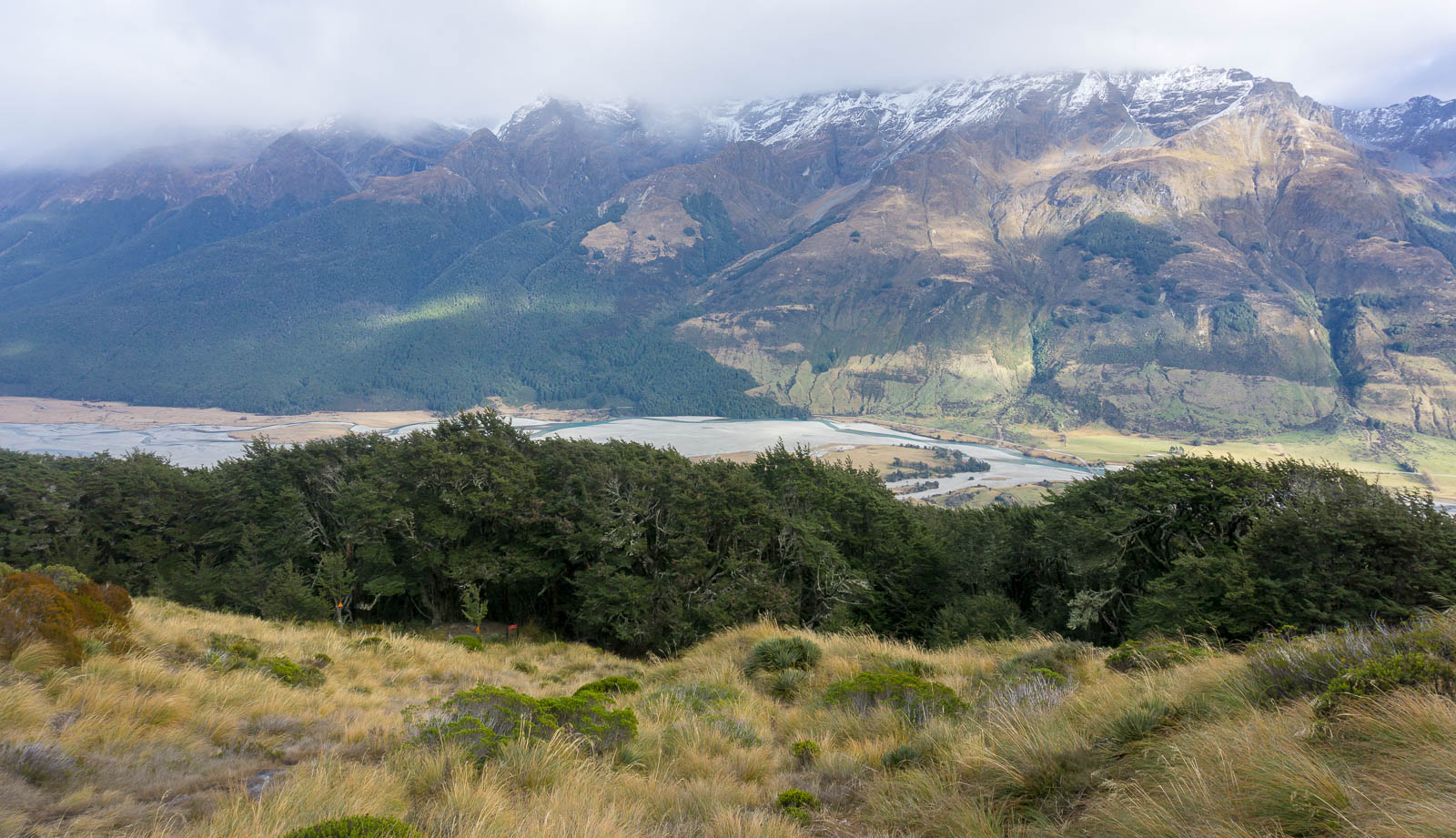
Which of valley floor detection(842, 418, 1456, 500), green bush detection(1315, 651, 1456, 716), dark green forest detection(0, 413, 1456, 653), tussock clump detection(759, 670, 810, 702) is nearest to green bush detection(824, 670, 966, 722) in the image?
tussock clump detection(759, 670, 810, 702)

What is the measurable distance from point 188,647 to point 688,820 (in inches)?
383

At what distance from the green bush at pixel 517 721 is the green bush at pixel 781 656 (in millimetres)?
4457

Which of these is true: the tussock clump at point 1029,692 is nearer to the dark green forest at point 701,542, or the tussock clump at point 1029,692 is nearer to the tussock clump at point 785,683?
the tussock clump at point 785,683

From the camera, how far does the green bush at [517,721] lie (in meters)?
5.88

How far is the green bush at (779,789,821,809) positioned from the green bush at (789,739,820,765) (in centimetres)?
123

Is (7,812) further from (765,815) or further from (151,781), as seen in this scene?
(765,815)

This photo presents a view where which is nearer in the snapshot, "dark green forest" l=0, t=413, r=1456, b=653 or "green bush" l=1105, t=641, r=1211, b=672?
"green bush" l=1105, t=641, r=1211, b=672

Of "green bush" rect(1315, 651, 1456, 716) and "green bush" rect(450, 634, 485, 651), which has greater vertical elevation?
"green bush" rect(1315, 651, 1456, 716)

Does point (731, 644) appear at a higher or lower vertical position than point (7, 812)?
lower

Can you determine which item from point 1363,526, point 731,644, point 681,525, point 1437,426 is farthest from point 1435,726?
point 1437,426

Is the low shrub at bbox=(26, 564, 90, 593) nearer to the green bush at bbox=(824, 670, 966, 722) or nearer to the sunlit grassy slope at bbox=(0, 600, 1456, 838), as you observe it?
the sunlit grassy slope at bbox=(0, 600, 1456, 838)

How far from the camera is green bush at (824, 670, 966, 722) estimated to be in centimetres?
745

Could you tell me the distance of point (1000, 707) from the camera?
6.52 metres

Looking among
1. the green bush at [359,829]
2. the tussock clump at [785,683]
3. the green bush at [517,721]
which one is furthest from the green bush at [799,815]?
the tussock clump at [785,683]
